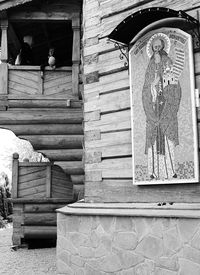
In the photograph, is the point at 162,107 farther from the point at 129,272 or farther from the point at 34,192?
the point at 34,192

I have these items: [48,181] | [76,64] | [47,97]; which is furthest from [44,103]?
[48,181]

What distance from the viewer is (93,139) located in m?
6.41

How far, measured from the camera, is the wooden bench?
34.9 feet

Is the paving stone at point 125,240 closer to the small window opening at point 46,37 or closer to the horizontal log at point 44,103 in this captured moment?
the horizontal log at point 44,103

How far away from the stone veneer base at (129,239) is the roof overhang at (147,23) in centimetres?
236

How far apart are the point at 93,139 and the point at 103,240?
1.56m

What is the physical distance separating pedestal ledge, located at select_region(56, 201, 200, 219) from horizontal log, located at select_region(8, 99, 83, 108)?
312cm

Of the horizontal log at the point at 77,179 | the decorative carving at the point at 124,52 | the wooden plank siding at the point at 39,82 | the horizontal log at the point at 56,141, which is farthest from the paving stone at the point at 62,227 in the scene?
the wooden plank siding at the point at 39,82

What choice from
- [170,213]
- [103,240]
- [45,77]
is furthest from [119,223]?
[45,77]

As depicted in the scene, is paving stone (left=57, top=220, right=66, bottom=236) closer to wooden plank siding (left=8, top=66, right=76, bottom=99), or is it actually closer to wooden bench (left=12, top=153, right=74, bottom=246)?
wooden plank siding (left=8, top=66, right=76, bottom=99)

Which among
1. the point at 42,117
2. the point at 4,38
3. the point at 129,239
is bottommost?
the point at 129,239

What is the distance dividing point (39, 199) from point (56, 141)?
2.21 metres

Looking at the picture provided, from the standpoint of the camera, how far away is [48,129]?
9.16 m

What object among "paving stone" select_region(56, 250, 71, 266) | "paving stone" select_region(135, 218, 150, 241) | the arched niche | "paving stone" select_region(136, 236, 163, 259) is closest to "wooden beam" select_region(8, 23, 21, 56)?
the arched niche
